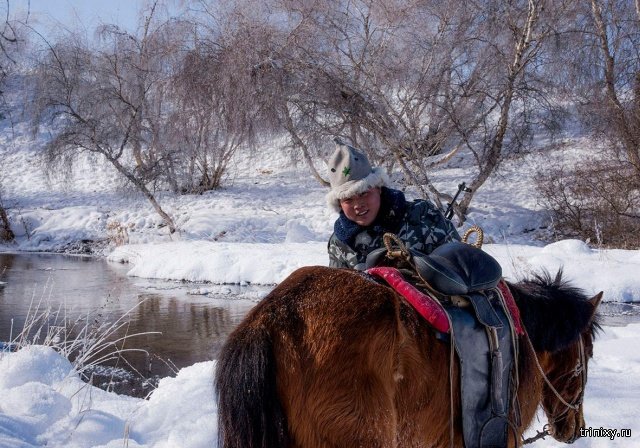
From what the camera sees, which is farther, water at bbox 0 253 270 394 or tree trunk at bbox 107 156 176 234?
tree trunk at bbox 107 156 176 234

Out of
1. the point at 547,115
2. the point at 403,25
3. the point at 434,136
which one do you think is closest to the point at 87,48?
the point at 403,25

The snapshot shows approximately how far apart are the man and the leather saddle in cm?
59

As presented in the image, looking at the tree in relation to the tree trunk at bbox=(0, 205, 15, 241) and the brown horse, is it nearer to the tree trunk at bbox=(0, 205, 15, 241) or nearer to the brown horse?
the tree trunk at bbox=(0, 205, 15, 241)

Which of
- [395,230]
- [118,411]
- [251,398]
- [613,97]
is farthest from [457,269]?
[613,97]

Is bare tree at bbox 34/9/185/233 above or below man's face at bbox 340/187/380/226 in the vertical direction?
above

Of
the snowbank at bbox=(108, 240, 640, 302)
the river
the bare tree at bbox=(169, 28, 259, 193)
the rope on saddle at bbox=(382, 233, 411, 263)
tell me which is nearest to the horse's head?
the rope on saddle at bbox=(382, 233, 411, 263)

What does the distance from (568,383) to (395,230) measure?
1.10 meters

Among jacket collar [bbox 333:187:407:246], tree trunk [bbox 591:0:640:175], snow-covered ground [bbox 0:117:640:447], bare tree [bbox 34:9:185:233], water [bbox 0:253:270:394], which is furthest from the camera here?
bare tree [bbox 34:9:185:233]

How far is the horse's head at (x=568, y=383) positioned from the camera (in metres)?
2.65

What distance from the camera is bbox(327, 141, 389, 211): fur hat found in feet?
9.39

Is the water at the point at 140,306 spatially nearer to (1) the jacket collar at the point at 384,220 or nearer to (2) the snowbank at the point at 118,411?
(2) the snowbank at the point at 118,411

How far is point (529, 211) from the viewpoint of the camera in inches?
733

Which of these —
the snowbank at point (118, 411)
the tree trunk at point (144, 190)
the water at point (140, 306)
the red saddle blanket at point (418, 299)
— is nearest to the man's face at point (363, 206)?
the red saddle blanket at point (418, 299)

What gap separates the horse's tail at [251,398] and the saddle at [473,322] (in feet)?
1.91
